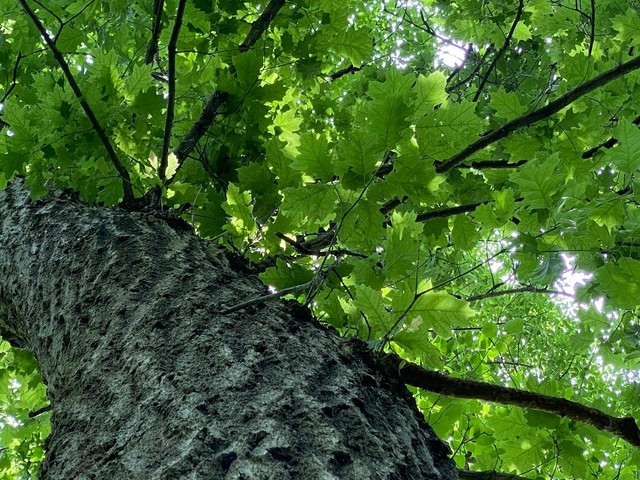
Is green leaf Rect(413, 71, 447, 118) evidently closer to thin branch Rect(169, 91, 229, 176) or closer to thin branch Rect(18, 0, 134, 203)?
thin branch Rect(18, 0, 134, 203)

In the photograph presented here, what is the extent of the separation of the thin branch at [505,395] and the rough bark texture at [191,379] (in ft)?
0.53

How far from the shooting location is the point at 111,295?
3.84 feet

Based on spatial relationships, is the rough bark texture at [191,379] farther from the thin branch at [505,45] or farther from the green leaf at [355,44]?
the thin branch at [505,45]

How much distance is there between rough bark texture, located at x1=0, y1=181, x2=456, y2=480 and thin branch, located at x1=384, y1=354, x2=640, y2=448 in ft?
0.53

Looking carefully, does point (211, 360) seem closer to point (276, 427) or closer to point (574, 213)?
point (276, 427)

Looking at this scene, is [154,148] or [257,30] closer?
[154,148]

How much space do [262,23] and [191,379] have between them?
163 centimetres

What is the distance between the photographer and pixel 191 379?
0.88 meters

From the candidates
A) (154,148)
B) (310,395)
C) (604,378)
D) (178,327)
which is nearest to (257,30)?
(154,148)

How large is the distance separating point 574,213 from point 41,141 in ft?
4.49

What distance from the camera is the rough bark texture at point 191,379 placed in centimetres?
75

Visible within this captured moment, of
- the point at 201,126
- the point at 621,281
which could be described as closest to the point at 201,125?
the point at 201,126

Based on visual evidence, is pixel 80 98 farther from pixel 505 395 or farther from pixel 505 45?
pixel 505 45

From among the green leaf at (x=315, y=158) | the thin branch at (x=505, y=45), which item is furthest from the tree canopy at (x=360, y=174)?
the thin branch at (x=505, y=45)
